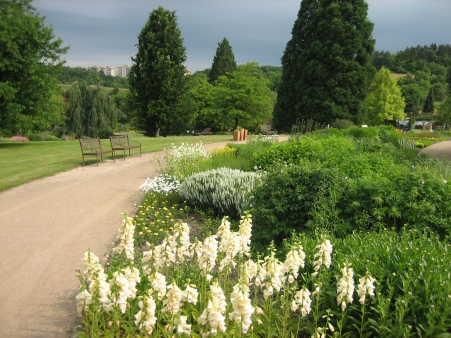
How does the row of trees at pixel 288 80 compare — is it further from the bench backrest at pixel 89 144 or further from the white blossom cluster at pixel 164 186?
the white blossom cluster at pixel 164 186

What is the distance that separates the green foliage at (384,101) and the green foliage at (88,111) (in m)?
27.9

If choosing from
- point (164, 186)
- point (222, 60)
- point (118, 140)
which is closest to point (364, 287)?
point (164, 186)

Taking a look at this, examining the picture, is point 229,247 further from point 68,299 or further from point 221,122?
point 221,122

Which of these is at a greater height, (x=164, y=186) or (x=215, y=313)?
(x=215, y=313)

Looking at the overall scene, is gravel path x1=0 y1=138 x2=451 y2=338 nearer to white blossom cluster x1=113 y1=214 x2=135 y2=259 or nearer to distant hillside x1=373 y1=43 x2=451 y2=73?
white blossom cluster x1=113 y1=214 x2=135 y2=259

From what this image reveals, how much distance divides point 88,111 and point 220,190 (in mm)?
29113

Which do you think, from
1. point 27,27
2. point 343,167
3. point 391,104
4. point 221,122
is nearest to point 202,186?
point 343,167

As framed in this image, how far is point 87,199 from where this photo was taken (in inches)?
339

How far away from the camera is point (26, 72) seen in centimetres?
1853

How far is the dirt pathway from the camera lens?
12.7 feet

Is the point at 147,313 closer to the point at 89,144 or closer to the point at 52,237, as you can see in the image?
the point at 52,237

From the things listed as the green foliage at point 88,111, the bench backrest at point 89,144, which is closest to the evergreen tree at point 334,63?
the green foliage at point 88,111

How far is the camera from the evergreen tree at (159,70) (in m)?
29.9

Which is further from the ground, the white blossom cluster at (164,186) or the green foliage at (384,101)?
the green foliage at (384,101)
